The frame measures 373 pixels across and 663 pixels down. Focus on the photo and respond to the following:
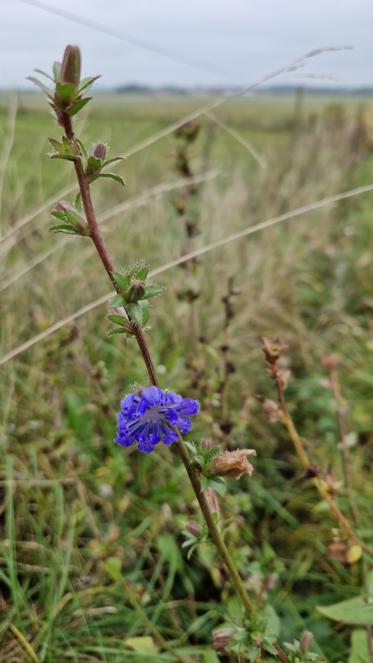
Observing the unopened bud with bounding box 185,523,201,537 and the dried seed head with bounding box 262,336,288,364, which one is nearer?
the unopened bud with bounding box 185,523,201,537

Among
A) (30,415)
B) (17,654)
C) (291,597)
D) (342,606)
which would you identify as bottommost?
(291,597)

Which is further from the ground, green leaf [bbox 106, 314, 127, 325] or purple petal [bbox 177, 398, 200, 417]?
Result: green leaf [bbox 106, 314, 127, 325]

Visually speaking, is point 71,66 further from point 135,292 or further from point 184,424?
point 184,424

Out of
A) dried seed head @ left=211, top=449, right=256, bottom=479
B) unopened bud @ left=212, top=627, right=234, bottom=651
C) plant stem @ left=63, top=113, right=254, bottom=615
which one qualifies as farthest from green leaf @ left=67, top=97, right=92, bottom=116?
unopened bud @ left=212, top=627, right=234, bottom=651

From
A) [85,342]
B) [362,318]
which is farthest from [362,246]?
[85,342]

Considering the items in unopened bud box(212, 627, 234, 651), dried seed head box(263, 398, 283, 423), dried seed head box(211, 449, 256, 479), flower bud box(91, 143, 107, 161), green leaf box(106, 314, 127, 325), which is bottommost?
unopened bud box(212, 627, 234, 651)

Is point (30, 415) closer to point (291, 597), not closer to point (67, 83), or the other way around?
point (291, 597)

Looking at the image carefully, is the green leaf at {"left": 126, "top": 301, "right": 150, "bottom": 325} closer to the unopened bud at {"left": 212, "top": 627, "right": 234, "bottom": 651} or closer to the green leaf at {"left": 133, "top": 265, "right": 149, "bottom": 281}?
the green leaf at {"left": 133, "top": 265, "right": 149, "bottom": 281}
